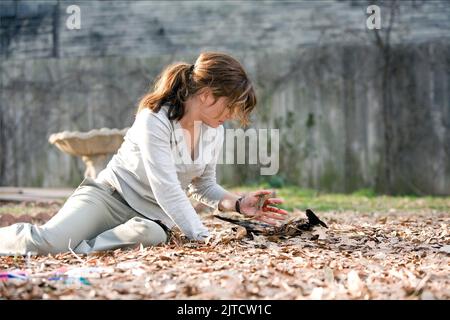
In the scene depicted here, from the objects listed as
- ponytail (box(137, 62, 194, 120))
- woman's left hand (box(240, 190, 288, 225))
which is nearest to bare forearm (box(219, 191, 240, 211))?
woman's left hand (box(240, 190, 288, 225))

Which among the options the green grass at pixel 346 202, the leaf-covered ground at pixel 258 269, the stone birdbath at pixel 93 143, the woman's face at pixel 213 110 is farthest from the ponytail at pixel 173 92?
the stone birdbath at pixel 93 143

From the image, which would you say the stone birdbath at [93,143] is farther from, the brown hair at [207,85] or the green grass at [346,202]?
the brown hair at [207,85]

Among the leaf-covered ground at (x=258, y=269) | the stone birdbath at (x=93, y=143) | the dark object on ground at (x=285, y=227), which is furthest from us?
the stone birdbath at (x=93, y=143)

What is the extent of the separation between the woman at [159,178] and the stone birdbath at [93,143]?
168 inches

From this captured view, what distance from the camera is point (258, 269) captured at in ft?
9.88

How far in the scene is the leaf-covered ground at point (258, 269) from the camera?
2557mm

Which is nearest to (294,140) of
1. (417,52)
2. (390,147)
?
Result: (390,147)

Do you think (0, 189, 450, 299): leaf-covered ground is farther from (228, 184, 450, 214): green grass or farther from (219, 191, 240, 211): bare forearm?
(228, 184, 450, 214): green grass

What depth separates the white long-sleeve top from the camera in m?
3.74

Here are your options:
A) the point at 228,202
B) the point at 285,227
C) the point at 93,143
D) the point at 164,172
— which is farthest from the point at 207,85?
the point at 93,143

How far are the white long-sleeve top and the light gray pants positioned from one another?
0.12 m

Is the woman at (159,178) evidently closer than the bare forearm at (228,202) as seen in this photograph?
Yes

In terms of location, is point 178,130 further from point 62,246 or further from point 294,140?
point 294,140

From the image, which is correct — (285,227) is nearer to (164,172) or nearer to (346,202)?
(164,172)
